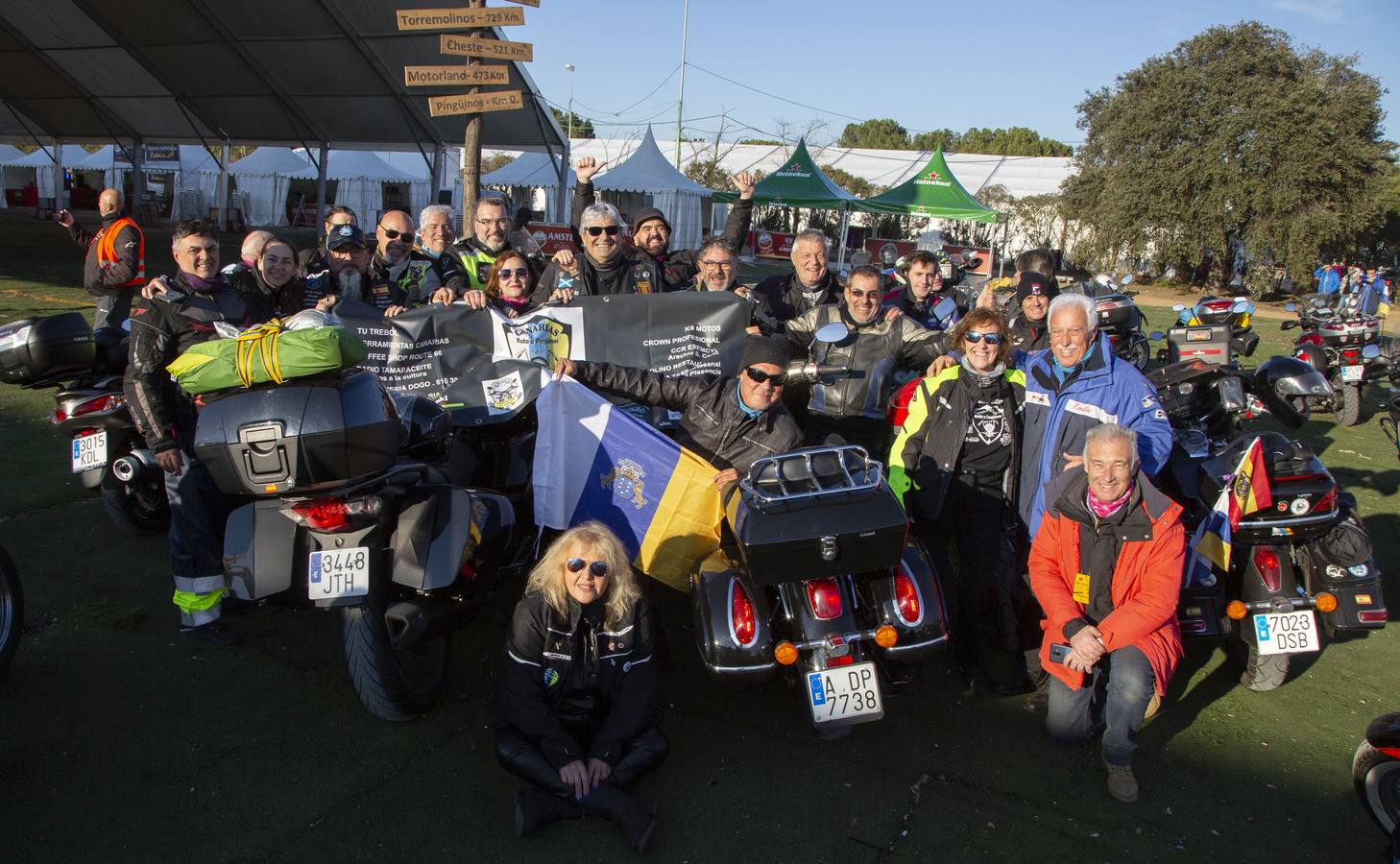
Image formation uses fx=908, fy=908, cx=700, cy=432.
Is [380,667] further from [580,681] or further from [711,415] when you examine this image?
[711,415]

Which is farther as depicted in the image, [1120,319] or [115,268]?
[1120,319]

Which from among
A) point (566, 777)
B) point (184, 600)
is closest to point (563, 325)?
point (184, 600)

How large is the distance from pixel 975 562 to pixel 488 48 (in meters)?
7.03

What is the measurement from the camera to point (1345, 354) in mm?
11203

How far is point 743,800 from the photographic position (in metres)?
3.38

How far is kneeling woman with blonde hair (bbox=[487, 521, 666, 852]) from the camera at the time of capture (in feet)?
10.7

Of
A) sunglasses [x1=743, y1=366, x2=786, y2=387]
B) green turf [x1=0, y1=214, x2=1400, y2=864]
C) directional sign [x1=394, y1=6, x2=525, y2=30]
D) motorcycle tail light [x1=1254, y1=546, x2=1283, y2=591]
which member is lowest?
green turf [x1=0, y1=214, x2=1400, y2=864]

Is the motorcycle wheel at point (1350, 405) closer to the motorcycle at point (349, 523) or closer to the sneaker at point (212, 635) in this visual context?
the motorcycle at point (349, 523)

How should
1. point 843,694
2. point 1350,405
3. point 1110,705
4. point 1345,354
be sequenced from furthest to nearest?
point 1345,354 → point 1350,405 → point 1110,705 → point 843,694

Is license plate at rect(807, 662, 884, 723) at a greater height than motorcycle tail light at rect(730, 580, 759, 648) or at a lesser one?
lesser

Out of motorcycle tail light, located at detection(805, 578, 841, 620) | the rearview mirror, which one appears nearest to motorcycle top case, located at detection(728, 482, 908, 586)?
motorcycle tail light, located at detection(805, 578, 841, 620)

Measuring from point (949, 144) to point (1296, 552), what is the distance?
256 ft

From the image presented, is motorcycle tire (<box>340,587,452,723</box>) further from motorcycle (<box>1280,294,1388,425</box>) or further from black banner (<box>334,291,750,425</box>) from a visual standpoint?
motorcycle (<box>1280,294,1388,425</box>)

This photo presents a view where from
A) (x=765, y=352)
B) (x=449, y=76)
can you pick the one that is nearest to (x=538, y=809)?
(x=765, y=352)
